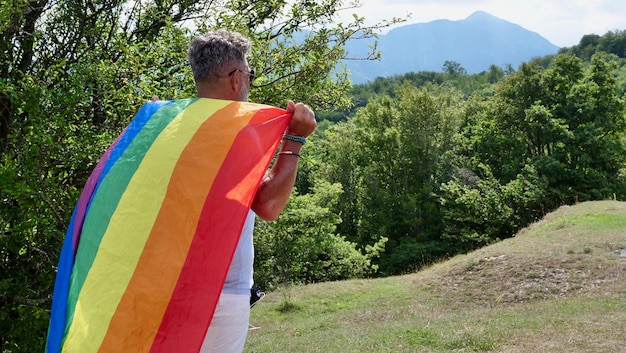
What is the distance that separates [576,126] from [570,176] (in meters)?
3.40

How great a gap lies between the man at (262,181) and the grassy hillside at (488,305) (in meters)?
5.50

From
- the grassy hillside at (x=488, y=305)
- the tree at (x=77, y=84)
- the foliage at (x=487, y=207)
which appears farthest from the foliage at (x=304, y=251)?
the tree at (x=77, y=84)

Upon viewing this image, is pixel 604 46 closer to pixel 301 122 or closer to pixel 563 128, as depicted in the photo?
pixel 563 128

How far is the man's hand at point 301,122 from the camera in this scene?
2.82m

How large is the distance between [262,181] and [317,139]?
722cm

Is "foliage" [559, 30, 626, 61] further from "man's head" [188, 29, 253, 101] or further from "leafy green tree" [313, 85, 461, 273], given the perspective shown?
"man's head" [188, 29, 253, 101]

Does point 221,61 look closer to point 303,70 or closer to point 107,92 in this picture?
point 107,92

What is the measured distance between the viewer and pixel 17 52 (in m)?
6.34

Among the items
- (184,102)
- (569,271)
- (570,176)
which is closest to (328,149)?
(570,176)

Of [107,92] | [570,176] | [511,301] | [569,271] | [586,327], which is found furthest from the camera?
[570,176]

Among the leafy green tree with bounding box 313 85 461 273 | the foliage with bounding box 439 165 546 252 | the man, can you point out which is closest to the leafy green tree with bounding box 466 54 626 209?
the foliage with bounding box 439 165 546 252

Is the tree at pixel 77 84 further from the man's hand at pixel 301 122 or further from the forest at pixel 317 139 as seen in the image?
the man's hand at pixel 301 122

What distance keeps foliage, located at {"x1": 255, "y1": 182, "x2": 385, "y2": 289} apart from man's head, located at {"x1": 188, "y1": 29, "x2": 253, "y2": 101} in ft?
54.5

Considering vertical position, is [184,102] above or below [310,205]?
above
